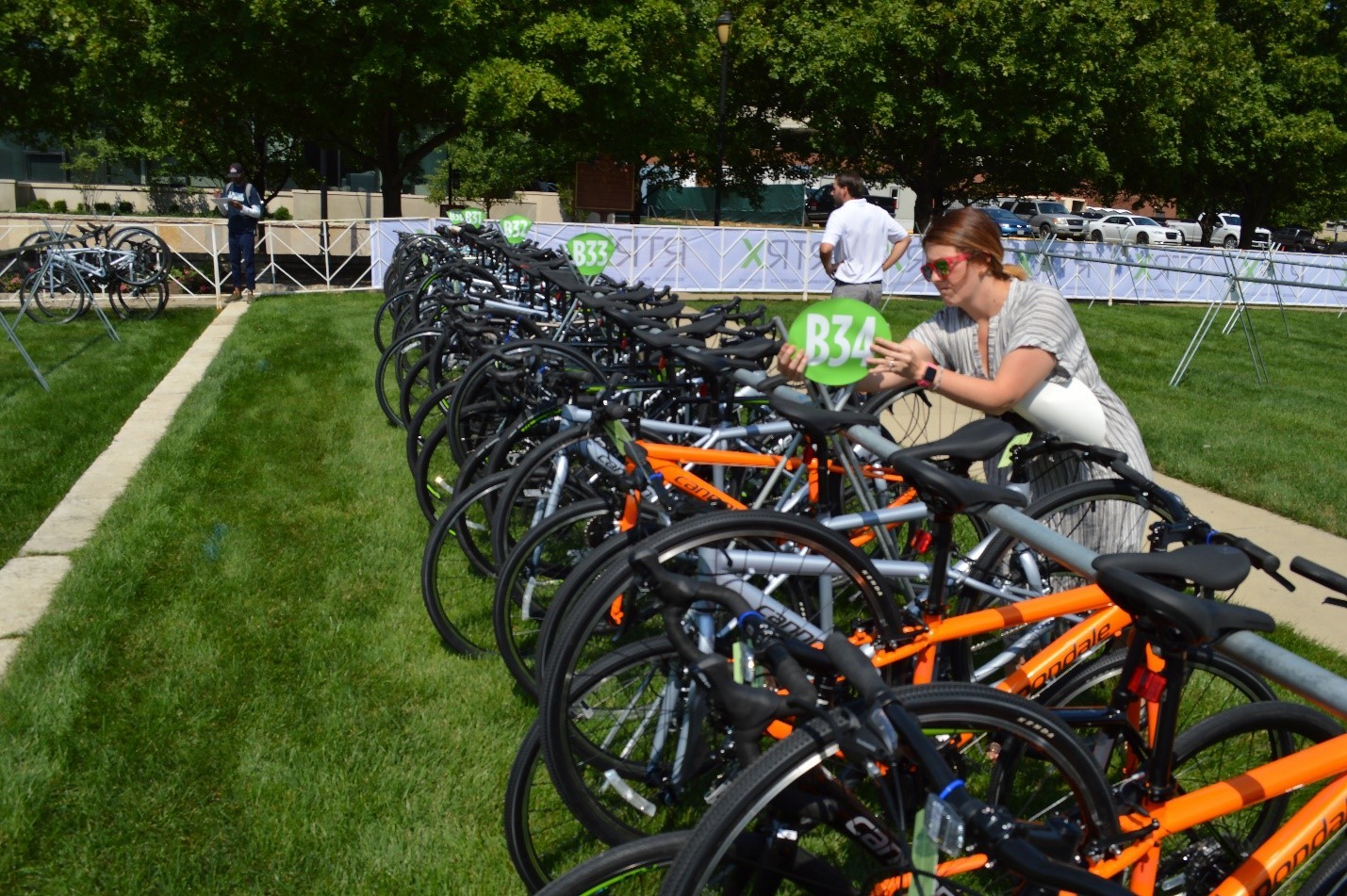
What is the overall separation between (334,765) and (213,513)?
2913 millimetres

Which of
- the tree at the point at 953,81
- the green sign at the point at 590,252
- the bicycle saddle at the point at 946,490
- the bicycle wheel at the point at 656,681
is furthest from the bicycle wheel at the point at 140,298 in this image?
the tree at the point at 953,81

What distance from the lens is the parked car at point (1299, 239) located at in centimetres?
4962

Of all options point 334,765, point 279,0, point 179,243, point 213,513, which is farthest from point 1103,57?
point 334,765

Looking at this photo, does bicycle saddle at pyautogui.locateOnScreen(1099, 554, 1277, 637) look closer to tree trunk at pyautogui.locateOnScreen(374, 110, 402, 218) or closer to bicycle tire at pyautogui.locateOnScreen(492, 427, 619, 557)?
bicycle tire at pyautogui.locateOnScreen(492, 427, 619, 557)

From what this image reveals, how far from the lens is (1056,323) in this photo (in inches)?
142

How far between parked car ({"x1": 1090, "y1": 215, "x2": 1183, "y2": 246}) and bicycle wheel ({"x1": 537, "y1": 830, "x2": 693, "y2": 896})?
154 feet

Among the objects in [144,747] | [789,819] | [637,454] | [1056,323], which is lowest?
[144,747]

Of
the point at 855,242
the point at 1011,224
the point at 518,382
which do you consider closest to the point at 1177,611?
the point at 518,382

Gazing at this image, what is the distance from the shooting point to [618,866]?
2.08m

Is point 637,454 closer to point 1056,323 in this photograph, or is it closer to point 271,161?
point 1056,323

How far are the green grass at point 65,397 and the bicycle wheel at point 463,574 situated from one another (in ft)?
7.48

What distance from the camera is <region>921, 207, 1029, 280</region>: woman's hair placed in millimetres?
3715

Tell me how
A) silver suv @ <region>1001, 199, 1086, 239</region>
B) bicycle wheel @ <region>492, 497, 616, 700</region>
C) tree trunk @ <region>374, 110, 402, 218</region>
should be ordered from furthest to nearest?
silver suv @ <region>1001, 199, 1086, 239</region>, tree trunk @ <region>374, 110, 402, 218</region>, bicycle wheel @ <region>492, 497, 616, 700</region>

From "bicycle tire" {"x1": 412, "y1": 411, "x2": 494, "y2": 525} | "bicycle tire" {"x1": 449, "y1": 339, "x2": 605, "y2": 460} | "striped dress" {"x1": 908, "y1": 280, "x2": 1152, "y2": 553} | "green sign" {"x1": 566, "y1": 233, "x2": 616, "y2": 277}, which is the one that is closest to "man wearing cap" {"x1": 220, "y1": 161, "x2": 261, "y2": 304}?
"green sign" {"x1": 566, "y1": 233, "x2": 616, "y2": 277}
